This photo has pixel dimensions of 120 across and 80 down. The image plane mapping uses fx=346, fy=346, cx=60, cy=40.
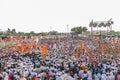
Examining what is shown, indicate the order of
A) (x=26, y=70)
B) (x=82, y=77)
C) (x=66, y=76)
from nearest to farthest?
(x=66, y=76) < (x=82, y=77) < (x=26, y=70)

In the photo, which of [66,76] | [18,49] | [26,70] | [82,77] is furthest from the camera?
[18,49]

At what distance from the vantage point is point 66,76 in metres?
15.7

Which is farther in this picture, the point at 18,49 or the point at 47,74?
the point at 18,49

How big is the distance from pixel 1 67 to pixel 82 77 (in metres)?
5.55

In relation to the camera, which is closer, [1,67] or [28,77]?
[28,77]

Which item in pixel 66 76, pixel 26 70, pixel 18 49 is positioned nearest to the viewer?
pixel 66 76

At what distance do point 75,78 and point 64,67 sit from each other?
111 inches

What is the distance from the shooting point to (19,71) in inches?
685

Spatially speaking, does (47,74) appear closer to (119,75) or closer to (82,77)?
(82,77)

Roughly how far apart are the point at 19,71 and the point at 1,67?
2.92m

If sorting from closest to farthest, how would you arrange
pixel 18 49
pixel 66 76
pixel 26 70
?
pixel 66 76 < pixel 26 70 < pixel 18 49

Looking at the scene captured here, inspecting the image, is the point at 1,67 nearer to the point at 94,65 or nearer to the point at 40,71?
the point at 40,71

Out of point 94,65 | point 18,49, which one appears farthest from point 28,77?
point 18,49

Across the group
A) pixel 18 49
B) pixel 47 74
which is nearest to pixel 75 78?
pixel 47 74
